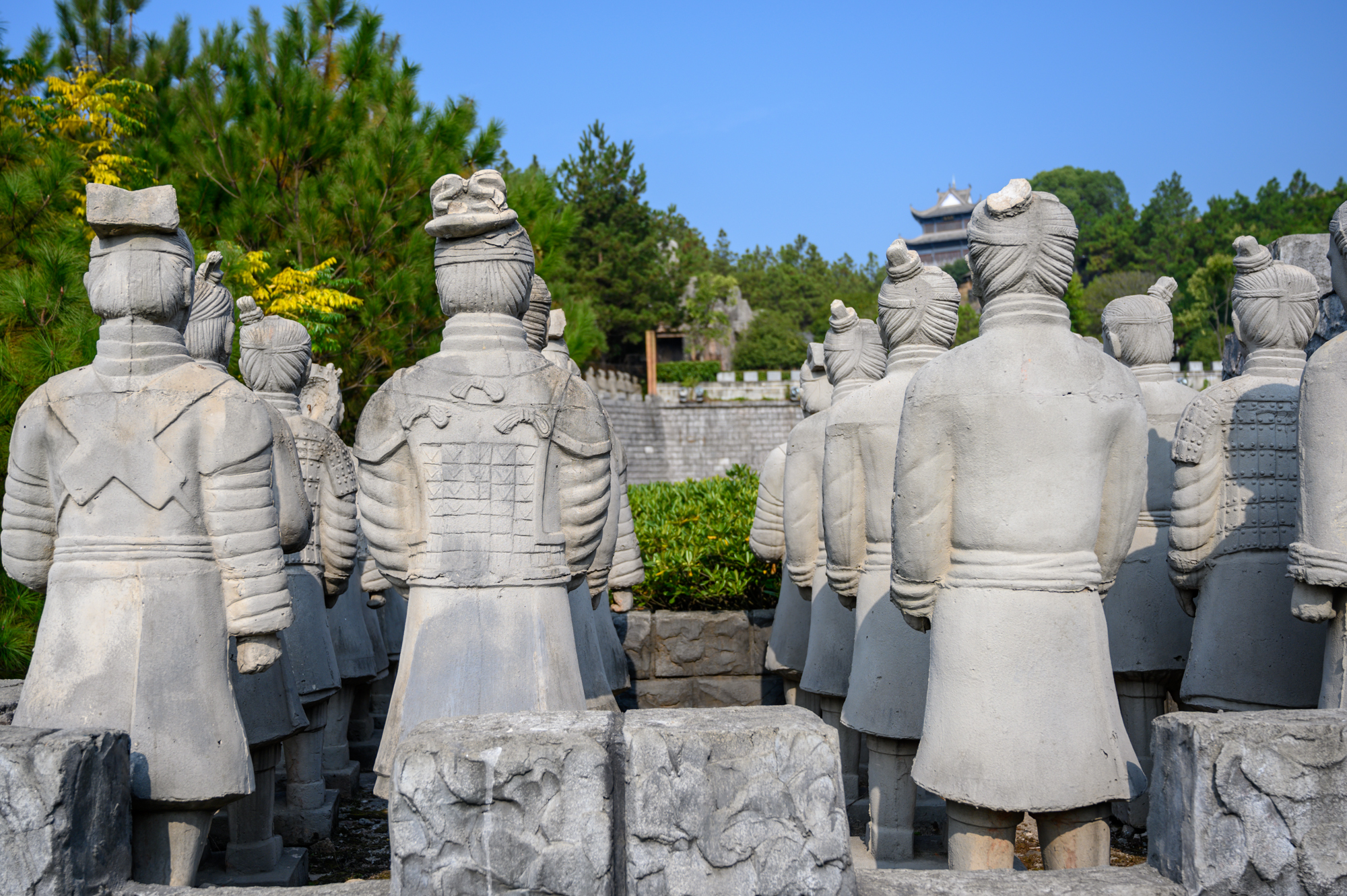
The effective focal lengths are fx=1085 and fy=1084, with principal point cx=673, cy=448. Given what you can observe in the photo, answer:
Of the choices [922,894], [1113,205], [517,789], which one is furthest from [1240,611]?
[1113,205]

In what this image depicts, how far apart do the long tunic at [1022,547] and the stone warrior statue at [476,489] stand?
1.11 metres

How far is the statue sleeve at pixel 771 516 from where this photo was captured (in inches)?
238

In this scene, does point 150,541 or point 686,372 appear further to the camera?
point 686,372

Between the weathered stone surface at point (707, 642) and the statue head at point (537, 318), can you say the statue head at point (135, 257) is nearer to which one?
the statue head at point (537, 318)

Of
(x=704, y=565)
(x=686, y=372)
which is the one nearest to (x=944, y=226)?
(x=686, y=372)

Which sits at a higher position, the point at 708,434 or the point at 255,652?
the point at 708,434

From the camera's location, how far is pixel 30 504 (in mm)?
3139

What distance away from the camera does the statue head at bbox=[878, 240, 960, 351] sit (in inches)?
164

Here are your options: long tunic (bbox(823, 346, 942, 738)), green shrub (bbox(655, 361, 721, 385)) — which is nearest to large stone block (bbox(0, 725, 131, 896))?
long tunic (bbox(823, 346, 942, 738))

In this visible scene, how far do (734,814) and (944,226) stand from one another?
65278 millimetres

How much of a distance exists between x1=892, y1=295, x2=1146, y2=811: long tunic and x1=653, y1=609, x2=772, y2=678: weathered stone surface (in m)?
3.71

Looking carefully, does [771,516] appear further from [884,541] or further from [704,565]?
[884,541]

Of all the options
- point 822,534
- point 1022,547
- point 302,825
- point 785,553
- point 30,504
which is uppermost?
point 30,504

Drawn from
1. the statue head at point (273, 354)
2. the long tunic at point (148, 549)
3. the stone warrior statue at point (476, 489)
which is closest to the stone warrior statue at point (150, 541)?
the long tunic at point (148, 549)
